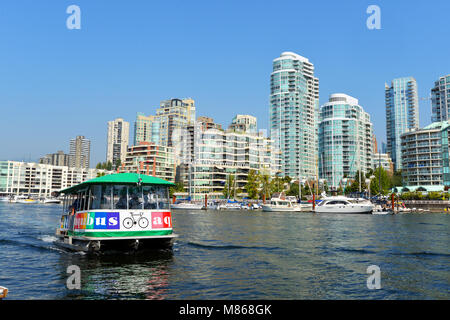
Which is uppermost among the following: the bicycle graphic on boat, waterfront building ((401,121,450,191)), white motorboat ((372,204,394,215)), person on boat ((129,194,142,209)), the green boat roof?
waterfront building ((401,121,450,191))

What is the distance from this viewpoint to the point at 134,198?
64.7ft

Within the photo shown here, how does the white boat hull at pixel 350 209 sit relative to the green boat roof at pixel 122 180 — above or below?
below

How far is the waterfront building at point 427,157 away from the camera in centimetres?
11838

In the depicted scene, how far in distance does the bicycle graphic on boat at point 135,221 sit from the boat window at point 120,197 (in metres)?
0.61

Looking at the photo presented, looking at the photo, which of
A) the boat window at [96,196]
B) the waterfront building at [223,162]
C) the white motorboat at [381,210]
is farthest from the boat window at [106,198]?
the waterfront building at [223,162]

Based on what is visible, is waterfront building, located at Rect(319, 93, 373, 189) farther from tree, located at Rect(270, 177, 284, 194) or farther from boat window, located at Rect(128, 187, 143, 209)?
boat window, located at Rect(128, 187, 143, 209)

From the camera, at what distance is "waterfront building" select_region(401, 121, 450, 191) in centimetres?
11838

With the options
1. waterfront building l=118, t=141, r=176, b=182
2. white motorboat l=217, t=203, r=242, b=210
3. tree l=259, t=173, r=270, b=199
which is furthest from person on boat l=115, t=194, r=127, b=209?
waterfront building l=118, t=141, r=176, b=182

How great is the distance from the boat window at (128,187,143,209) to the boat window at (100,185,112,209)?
3.24 ft

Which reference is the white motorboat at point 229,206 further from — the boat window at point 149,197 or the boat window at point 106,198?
the boat window at point 106,198

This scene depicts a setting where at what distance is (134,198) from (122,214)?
104cm
